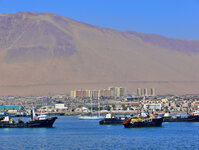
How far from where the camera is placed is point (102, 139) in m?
70.8

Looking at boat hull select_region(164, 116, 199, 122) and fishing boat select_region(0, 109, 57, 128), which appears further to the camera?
boat hull select_region(164, 116, 199, 122)

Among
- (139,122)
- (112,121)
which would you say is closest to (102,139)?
(139,122)

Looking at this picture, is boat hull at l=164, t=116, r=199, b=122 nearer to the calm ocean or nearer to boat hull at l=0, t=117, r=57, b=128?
the calm ocean

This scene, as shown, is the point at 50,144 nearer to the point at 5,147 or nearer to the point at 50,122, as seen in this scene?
the point at 5,147

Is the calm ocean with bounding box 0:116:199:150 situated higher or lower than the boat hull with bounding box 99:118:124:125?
lower

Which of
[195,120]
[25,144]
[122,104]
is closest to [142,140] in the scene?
[25,144]

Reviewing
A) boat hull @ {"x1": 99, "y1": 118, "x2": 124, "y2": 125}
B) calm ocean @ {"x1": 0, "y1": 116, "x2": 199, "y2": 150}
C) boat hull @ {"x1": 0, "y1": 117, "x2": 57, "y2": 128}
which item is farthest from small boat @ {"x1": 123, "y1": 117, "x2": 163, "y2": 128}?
boat hull @ {"x1": 99, "y1": 118, "x2": 124, "y2": 125}

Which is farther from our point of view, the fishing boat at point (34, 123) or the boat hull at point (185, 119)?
the boat hull at point (185, 119)

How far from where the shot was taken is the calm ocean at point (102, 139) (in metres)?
63.5

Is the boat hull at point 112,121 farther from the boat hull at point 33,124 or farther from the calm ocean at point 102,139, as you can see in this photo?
the calm ocean at point 102,139

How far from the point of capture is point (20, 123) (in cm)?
8931

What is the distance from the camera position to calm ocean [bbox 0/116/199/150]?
208ft

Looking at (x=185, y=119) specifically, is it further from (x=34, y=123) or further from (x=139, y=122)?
(x=34, y=123)

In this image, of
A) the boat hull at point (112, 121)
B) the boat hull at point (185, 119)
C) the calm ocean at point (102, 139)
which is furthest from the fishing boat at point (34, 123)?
the boat hull at point (185, 119)
